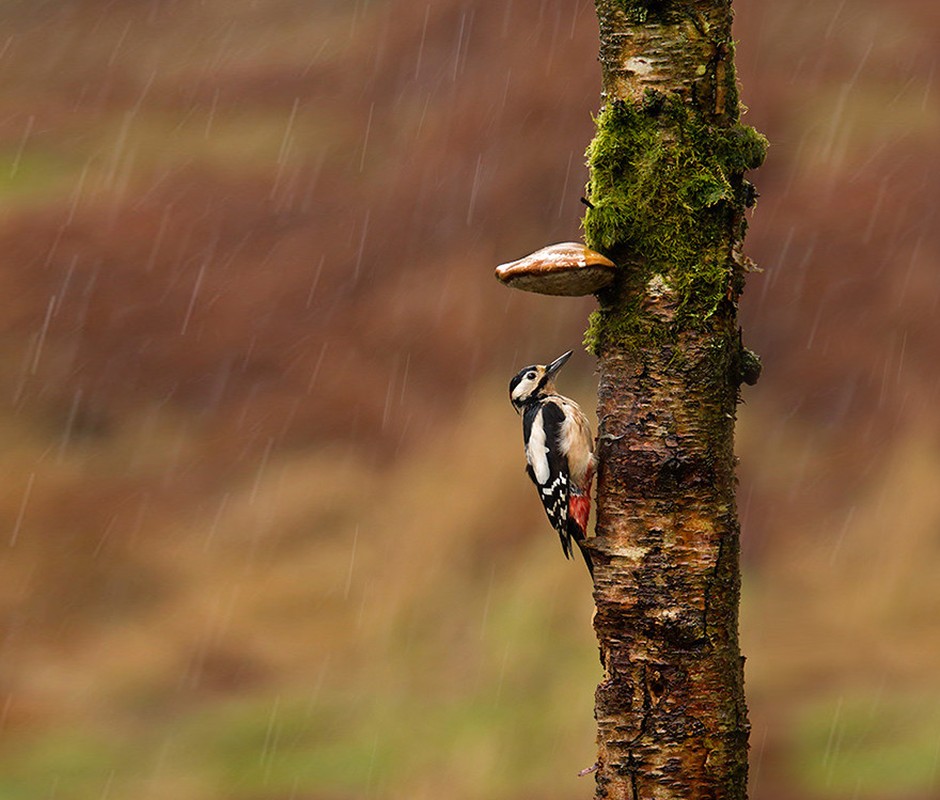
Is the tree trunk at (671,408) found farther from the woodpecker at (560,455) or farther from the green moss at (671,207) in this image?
the woodpecker at (560,455)

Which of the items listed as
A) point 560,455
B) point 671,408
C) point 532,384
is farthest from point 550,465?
point 671,408

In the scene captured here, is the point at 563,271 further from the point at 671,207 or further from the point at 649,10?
the point at 649,10

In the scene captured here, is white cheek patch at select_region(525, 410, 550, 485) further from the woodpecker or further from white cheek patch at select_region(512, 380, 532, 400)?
white cheek patch at select_region(512, 380, 532, 400)

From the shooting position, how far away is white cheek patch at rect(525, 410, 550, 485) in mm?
3566

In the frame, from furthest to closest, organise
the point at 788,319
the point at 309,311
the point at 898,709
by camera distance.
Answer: the point at 309,311 → the point at 788,319 → the point at 898,709

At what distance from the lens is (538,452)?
3.61m

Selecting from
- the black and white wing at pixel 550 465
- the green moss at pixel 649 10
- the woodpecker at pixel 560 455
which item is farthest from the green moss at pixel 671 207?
the black and white wing at pixel 550 465

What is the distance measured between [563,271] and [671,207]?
0.25m

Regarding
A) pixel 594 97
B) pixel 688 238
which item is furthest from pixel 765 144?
pixel 594 97

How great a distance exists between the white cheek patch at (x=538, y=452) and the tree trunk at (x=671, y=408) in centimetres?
89

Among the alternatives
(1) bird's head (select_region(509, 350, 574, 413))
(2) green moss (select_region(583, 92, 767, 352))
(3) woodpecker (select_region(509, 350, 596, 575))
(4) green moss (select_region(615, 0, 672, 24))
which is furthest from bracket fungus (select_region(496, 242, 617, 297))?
(1) bird's head (select_region(509, 350, 574, 413))

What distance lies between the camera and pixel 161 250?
8.79 meters

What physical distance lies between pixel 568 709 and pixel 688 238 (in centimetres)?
527

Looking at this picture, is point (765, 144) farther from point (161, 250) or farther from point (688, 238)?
point (161, 250)
